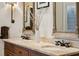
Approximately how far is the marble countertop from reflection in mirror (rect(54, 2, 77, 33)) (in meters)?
0.20

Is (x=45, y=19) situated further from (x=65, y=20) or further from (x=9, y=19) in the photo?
(x=9, y=19)

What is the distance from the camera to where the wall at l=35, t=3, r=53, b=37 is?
59.4 inches

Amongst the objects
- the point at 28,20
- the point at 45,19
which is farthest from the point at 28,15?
the point at 45,19

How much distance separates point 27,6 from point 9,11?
0.19 metres

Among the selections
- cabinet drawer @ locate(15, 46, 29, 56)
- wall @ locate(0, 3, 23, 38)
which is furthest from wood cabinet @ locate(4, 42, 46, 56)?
wall @ locate(0, 3, 23, 38)

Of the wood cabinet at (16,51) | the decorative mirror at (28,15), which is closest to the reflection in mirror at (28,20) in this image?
the decorative mirror at (28,15)

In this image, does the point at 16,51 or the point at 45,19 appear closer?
the point at 16,51

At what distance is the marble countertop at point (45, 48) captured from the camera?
1256 mm

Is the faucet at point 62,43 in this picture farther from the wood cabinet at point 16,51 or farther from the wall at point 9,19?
the wall at point 9,19

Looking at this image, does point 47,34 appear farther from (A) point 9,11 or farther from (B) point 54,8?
(A) point 9,11

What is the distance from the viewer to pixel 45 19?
1.55 metres

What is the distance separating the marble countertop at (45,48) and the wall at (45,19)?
0.40 ft

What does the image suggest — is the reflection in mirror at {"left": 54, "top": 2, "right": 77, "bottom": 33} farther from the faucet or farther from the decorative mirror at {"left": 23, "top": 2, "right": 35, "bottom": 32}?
the decorative mirror at {"left": 23, "top": 2, "right": 35, "bottom": 32}

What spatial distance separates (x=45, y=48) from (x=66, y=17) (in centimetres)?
37
